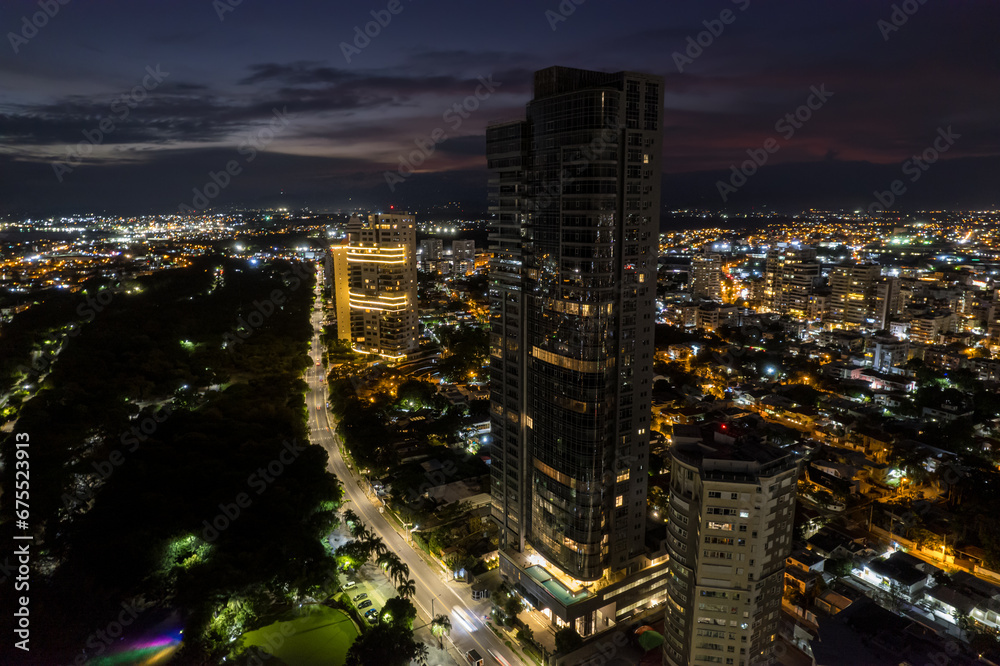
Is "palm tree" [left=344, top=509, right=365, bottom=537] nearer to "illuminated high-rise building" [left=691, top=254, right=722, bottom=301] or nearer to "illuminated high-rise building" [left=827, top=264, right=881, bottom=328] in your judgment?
"illuminated high-rise building" [left=827, top=264, right=881, bottom=328]

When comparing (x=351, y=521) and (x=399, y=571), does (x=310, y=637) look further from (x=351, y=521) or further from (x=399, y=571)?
(x=351, y=521)

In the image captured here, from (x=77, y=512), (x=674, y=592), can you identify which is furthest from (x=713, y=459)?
(x=77, y=512)

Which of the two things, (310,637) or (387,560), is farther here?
(387,560)

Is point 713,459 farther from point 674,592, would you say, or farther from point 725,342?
point 725,342

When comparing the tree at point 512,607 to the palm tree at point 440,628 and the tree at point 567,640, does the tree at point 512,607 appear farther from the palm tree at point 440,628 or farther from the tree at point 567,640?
the palm tree at point 440,628

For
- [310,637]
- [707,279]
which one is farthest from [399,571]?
[707,279]

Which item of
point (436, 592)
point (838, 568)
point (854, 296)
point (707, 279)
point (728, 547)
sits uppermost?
point (728, 547)
